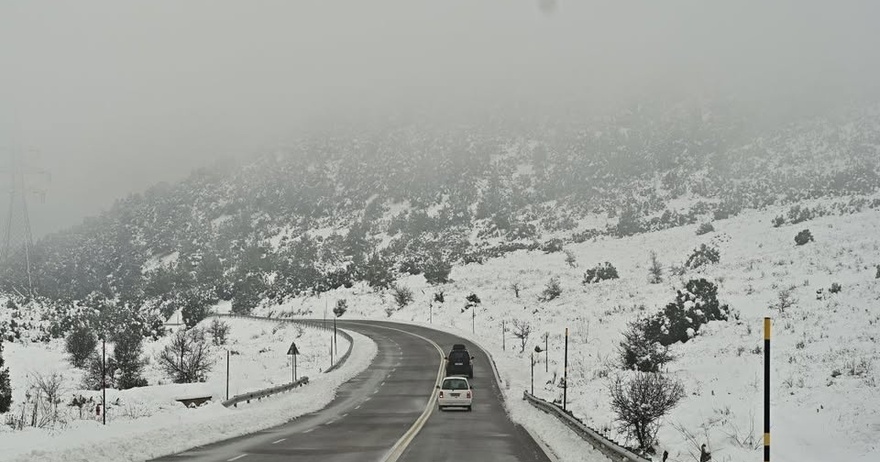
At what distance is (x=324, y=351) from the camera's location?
2660 inches

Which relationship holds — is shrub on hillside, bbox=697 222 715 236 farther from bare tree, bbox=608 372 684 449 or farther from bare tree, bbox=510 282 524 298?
bare tree, bbox=608 372 684 449

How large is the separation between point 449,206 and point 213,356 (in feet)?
441

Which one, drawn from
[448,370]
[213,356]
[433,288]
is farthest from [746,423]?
[433,288]

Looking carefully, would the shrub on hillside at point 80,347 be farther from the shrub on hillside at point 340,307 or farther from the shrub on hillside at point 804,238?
the shrub on hillside at point 804,238

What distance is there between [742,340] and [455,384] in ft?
40.6

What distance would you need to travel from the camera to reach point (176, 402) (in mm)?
35750

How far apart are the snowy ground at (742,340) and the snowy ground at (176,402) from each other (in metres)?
9.60

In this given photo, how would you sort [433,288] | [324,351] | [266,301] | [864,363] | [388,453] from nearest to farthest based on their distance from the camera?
1. [388,453]
2. [864,363]
3. [324,351]
4. [433,288]
5. [266,301]

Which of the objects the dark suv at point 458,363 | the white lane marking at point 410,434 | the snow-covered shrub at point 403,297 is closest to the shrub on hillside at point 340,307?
the snow-covered shrub at point 403,297

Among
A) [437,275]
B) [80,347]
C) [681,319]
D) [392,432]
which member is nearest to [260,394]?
[392,432]

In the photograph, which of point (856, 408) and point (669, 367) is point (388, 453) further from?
point (669, 367)

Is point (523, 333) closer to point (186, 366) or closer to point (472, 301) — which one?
point (186, 366)

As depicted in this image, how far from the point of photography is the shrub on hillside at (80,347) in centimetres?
6011

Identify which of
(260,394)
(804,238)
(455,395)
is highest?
(804,238)
